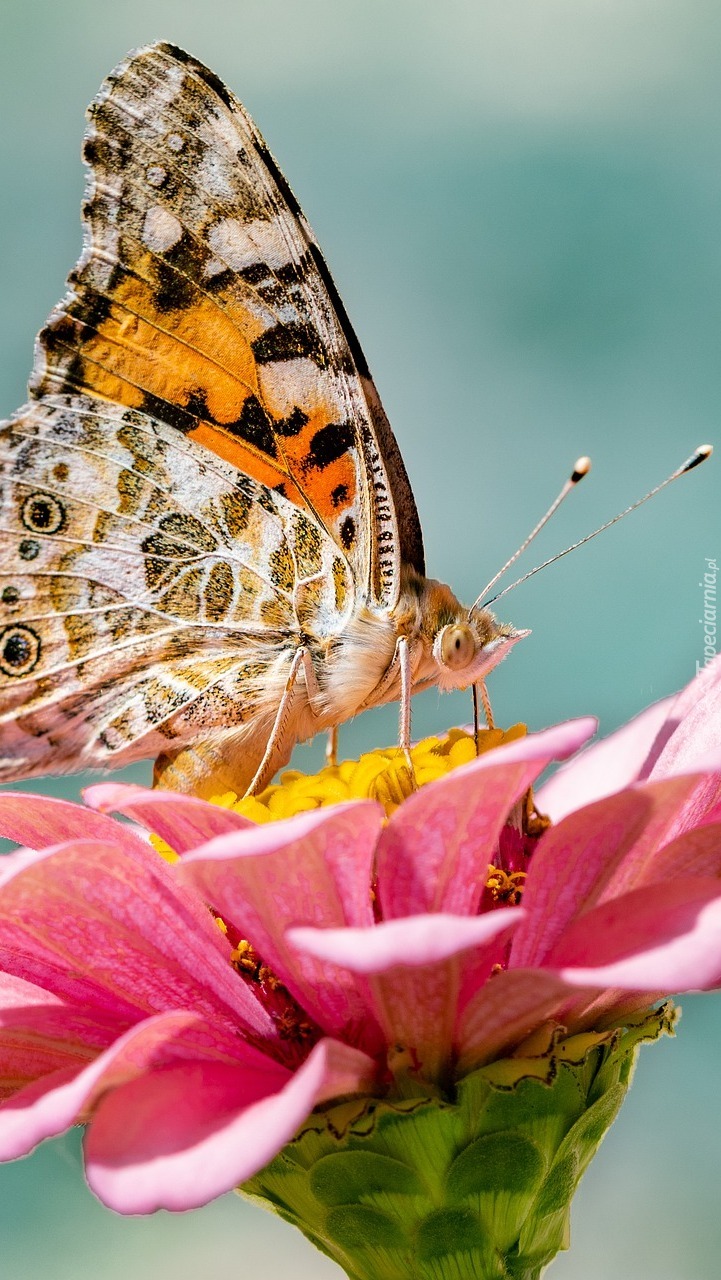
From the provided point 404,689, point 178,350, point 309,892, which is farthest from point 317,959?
point 178,350

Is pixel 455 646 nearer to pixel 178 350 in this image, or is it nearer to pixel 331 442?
pixel 331 442

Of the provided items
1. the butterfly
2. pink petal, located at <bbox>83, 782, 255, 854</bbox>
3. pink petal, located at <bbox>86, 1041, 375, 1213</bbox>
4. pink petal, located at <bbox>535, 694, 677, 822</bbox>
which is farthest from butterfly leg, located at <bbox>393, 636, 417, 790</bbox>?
pink petal, located at <bbox>86, 1041, 375, 1213</bbox>

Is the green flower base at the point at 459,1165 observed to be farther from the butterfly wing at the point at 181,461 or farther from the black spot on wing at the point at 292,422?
the black spot on wing at the point at 292,422

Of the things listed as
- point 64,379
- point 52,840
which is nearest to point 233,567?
point 64,379

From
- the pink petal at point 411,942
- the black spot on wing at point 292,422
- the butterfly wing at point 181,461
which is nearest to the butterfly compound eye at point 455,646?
the butterfly wing at point 181,461

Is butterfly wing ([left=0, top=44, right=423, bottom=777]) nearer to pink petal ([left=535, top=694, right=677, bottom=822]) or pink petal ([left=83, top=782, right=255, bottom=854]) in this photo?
pink petal ([left=535, top=694, right=677, bottom=822])

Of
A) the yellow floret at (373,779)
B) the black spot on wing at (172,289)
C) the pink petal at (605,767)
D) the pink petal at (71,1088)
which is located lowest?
the pink petal at (605,767)
